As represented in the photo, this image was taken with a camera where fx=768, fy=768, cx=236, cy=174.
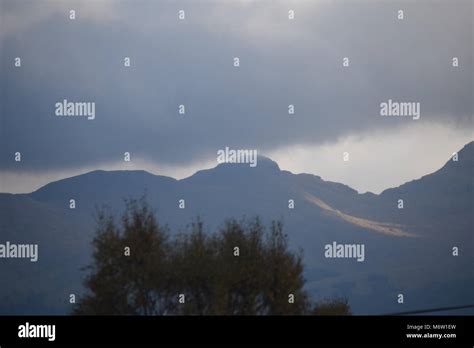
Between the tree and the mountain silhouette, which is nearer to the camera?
the tree

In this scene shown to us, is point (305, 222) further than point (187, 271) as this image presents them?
Yes

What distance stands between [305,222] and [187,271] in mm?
10446

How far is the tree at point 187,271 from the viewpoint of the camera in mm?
31000

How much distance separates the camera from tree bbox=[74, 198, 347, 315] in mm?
31000

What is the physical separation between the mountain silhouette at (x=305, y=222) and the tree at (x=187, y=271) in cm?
106

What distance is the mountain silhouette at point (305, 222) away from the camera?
34.8 m

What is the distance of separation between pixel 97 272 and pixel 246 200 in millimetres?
10068

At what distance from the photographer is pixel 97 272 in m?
31.7

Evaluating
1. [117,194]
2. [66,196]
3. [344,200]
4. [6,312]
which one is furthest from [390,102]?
[6,312]

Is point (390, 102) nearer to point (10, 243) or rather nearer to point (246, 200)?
point (246, 200)

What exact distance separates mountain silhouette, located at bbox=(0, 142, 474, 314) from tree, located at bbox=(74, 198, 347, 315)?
1.06 m

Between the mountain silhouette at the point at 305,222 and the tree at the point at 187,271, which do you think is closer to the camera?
the tree at the point at 187,271

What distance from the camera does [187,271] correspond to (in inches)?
1251

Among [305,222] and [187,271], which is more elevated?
A: [305,222]
